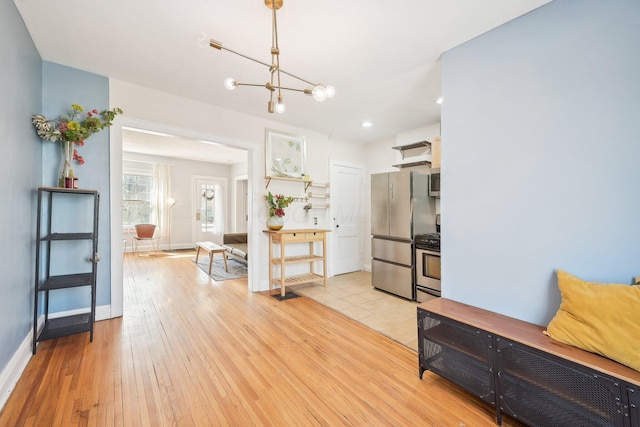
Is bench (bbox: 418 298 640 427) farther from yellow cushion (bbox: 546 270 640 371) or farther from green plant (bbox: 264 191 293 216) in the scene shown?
green plant (bbox: 264 191 293 216)

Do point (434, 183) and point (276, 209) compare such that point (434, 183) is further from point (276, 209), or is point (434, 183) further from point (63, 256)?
point (63, 256)

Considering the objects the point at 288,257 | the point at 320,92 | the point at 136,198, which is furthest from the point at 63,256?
the point at 136,198

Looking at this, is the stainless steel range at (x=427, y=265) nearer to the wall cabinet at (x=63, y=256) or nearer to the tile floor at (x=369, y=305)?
the tile floor at (x=369, y=305)

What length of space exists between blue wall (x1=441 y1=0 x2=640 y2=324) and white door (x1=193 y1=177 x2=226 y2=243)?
7.53 metres

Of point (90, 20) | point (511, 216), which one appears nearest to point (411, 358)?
point (511, 216)

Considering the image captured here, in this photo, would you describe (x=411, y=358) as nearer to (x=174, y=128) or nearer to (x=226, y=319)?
(x=226, y=319)

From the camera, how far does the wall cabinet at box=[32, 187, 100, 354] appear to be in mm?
2373

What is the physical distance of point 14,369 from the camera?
1.83 meters

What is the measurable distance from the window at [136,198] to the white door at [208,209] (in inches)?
47.8

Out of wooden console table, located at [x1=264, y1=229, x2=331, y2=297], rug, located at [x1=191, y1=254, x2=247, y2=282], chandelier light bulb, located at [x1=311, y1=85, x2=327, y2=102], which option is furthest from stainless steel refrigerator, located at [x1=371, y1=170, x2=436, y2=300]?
rug, located at [x1=191, y1=254, x2=247, y2=282]

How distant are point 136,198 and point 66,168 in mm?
5439

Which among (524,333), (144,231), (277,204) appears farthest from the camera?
(144,231)

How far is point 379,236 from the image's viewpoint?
409cm

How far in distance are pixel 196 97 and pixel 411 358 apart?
12.3 feet
